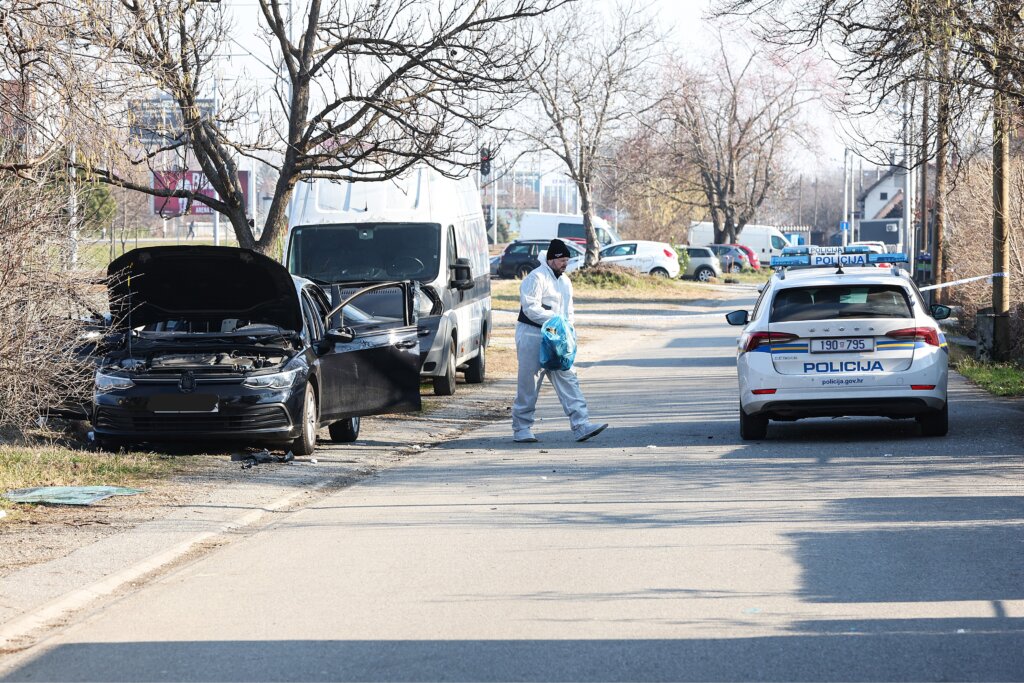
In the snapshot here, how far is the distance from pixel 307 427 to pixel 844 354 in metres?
4.68

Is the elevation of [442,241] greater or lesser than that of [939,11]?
lesser

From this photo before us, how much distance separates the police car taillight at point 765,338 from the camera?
1238 centimetres

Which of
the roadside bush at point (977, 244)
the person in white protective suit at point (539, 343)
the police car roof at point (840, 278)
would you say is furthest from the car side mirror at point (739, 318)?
the roadside bush at point (977, 244)

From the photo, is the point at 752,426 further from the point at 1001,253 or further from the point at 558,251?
the point at 1001,253

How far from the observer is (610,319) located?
123ft

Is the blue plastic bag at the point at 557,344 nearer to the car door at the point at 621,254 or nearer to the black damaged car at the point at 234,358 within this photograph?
the black damaged car at the point at 234,358

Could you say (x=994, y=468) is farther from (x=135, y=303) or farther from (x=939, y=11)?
(x=135, y=303)

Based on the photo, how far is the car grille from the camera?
1155 centimetres

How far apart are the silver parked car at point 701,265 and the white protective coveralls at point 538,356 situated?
4895 centimetres

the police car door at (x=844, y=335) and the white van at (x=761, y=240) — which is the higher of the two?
the white van at (x=761, y=240)

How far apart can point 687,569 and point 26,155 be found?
239 inches

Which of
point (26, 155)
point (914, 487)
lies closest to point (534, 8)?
point (26, 155)

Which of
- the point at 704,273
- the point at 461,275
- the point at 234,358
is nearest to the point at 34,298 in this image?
the point at 234,358

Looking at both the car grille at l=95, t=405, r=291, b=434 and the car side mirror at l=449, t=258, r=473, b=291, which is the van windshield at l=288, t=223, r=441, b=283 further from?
the car grille at l=95, t=405, r=291, b=434
